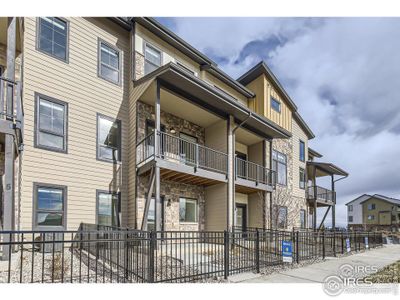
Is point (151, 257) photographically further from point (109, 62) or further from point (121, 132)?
point (109, 62)

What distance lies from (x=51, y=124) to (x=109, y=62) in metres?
3.46

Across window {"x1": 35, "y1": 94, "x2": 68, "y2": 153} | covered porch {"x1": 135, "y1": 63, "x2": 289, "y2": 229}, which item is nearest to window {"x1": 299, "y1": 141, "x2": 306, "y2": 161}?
covered porch {"x1": 135, "y1": 63, "x2": 289, "y2": 229}

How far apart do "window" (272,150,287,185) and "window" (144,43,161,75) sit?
8918 millimetres

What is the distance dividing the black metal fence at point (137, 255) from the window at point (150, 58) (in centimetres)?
656

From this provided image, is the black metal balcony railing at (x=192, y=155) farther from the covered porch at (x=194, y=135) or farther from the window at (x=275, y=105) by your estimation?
the window at (x=275, y=105)

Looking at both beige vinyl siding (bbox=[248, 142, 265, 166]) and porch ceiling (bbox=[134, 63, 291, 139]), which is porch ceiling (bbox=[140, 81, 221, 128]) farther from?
beige vinyl siding (bbox=[248, 142, 265, 166])

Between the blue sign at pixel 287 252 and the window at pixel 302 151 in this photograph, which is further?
the window at pixel 302 151

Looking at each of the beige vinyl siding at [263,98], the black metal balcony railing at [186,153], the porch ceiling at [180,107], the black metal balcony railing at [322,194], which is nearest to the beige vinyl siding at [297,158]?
the black metal balcony railing at [322,194]

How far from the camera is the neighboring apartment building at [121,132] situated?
980 centimetres

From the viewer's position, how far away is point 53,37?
10.9m

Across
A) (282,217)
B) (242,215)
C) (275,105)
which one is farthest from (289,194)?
(275,105)

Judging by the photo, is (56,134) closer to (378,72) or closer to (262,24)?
(262,24)

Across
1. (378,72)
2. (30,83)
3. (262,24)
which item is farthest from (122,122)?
(378,72)

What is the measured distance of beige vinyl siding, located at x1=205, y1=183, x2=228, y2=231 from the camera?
1348 cm
